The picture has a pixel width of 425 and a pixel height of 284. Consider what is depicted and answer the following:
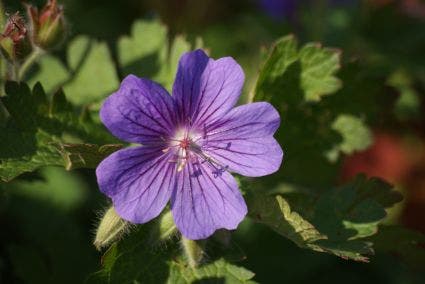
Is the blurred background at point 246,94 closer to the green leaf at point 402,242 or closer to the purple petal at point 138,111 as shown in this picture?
the green leaf at point 402,242

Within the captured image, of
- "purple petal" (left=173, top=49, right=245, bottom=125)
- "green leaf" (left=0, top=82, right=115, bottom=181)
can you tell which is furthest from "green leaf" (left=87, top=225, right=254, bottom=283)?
"purple petal" (left=173, top=49, right=245, bottom=125)

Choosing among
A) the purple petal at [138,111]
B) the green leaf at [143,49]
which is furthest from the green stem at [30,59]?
the purple petal at [138,111]

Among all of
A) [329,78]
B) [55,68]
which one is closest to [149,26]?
[55,68]

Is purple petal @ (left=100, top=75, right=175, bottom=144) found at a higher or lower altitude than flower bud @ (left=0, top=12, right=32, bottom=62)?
lower

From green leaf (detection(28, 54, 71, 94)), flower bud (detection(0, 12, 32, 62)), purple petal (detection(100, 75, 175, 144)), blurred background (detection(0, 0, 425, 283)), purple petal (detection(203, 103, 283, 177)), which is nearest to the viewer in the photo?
purple petal (detection(100, 75, 175, 144))

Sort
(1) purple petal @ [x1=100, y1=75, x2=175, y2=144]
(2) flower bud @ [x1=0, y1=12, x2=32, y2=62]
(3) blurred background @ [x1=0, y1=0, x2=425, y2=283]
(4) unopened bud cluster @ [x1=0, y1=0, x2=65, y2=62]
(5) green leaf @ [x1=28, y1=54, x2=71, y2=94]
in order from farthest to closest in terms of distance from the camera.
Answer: (3) blurred background @ [x1=0, y1=0, x2=425, y2=283]
(5) green leaf @ [x1=28, y1=54, x2=71, y2=94]
(4) unopened bud cluster @ [x1=0, y1=0, x2=65, y2=62]
(2) flower bud @ [x1=0, y1=12, x2=32, y2=62]
(1) purple petal @ [x1=100, y1=75, x2=175, y2=144]

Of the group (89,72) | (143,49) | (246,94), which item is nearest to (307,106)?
(143,49)

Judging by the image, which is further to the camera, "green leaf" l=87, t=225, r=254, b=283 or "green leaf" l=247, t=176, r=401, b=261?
"green leaf" l=87, t=225, r=254, b=283

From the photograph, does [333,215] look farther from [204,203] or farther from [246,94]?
[246,94]

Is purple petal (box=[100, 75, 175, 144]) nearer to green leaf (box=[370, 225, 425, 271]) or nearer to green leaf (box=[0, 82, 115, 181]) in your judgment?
green leaf (box=[0, 82, 115, 181])
